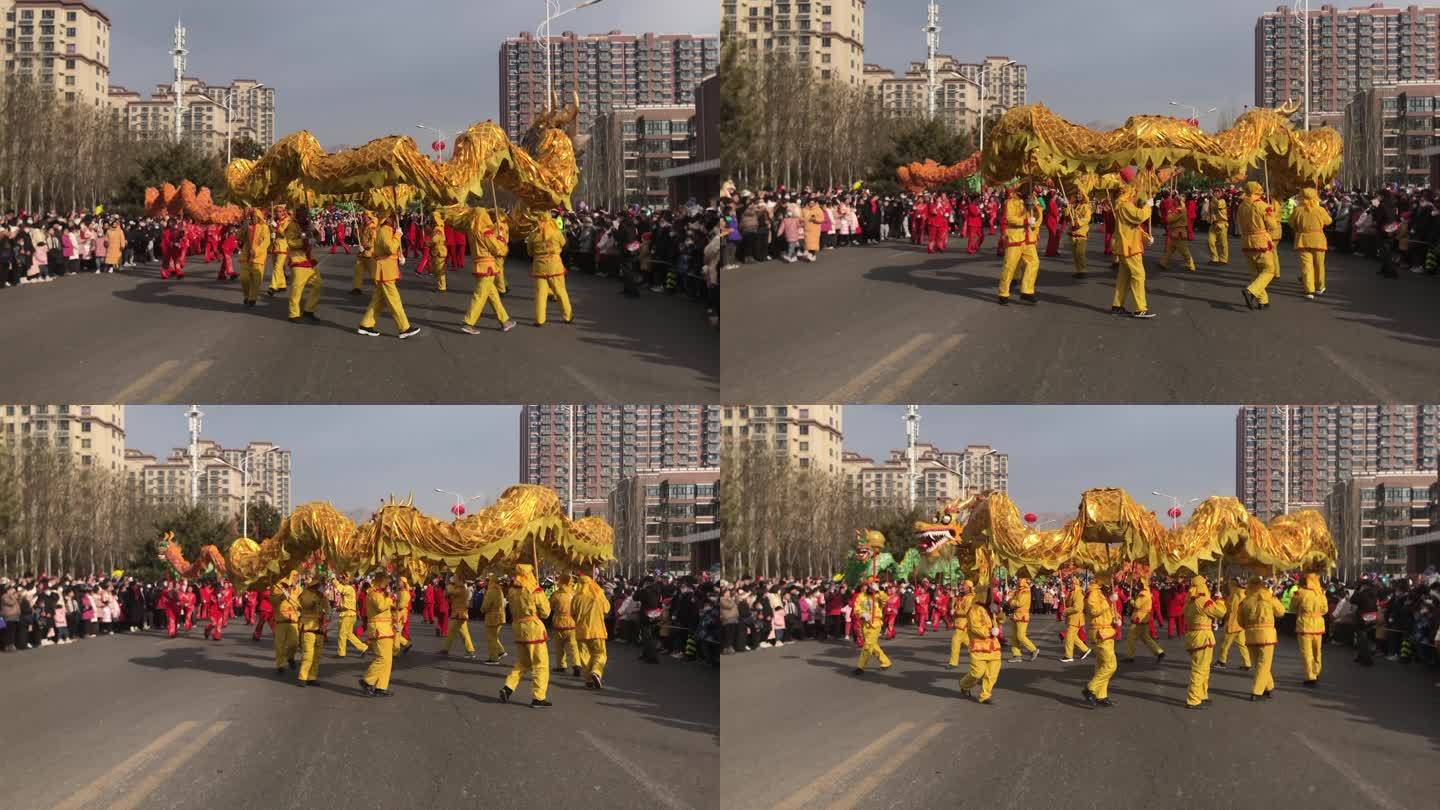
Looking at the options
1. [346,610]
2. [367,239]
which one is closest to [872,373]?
[367,239]

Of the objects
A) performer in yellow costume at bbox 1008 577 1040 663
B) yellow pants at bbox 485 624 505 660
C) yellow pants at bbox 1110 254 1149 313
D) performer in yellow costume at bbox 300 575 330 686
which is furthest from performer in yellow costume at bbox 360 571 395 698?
yellow pants at bbox 1110 254 1149 313

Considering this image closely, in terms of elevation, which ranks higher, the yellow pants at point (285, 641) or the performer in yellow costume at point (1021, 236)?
the performer in yellow costume at point (1021, 236)

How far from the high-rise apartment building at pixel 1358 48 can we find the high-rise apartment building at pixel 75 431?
50.4 metres

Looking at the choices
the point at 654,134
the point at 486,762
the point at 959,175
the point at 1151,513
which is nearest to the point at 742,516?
the point at 654,134

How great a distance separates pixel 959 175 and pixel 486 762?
21660mm

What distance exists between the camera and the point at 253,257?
838 inches

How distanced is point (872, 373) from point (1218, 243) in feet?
29.3

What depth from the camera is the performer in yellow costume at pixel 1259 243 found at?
733 inches

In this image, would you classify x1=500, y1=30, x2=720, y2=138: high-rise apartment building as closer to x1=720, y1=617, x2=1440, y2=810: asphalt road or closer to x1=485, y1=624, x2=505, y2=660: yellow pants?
x1=485, y1=624, x2=505, y2=660: yellow pants

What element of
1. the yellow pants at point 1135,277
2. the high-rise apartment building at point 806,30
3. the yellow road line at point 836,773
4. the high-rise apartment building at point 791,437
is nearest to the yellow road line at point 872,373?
the yellow pants at point 1135,277

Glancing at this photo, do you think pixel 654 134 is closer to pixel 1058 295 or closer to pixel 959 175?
pixel 959 175

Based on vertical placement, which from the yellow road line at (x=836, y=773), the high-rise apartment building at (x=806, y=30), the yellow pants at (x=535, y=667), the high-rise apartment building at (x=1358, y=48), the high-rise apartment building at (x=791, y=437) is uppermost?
the high-rise apartment building at (x=1358, y=48)

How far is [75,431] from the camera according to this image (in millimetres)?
84625

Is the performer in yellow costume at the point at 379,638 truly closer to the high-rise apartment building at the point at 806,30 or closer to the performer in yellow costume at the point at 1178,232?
the performer in yellow costume at the point at 1178,232
